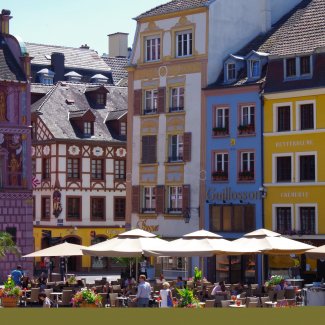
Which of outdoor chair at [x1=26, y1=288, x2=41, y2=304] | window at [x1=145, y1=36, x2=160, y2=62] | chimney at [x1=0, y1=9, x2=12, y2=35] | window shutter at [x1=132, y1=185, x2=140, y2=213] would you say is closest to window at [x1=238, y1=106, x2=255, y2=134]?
window at [x1=145, y1=36, x2=160, y2=62]

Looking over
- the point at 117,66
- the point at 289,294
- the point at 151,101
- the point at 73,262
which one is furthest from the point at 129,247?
the point at 117,66

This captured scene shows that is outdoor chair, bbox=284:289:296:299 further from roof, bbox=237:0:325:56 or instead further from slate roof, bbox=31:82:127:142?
slate roof, bbox=31:82:127:142

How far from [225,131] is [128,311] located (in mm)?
44675

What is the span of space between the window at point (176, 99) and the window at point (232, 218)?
5.94 metres

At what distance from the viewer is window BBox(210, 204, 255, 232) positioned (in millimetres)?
49844

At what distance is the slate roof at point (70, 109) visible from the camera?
6706 centimetres

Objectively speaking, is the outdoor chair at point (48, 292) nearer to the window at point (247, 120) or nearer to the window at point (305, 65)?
the window at point (247, 120)

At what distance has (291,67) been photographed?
48.7 m

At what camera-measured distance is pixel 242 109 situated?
50.7 metres

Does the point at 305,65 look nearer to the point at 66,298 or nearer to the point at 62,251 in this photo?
the point at 62,251

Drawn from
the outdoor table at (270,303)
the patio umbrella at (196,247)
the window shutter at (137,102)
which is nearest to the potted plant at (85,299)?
the outdoor table at (270,303)

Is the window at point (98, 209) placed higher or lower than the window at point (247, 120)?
lower

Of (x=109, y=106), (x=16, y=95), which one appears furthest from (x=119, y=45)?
(x=16, y=95)

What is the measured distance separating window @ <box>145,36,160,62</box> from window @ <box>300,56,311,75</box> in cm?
973
